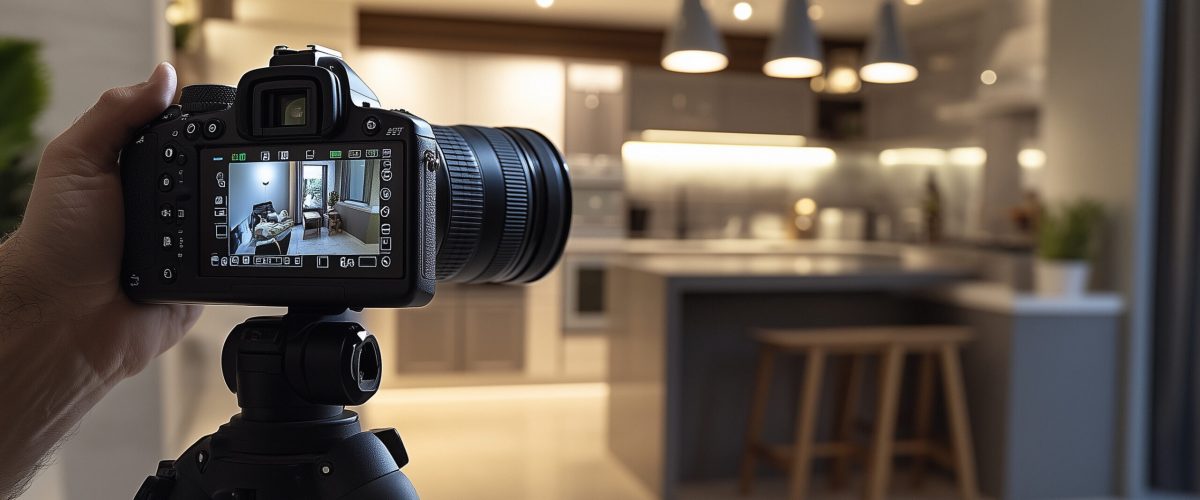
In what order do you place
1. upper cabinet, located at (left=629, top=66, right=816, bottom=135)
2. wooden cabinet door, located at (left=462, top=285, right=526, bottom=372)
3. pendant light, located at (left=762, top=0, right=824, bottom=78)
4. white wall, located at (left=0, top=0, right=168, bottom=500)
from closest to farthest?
white wall, located at (left=0, top=0, right=168, bottom=500)
pendant light, located at (left=762, top=0, right=824, bottom=78)
wooden cabinet door, located at (left=462, top=285, right=526, bottom=372)
upper cabinet, located at (left=629, top=66, right=816, bottom=135)

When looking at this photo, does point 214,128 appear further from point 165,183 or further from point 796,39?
point 796,39

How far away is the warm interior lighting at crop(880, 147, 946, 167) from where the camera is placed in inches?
223

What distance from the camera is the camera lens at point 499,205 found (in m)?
0.71

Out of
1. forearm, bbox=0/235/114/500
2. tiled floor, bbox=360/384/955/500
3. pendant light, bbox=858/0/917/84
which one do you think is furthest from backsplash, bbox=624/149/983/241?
forearm, bbox=0/235/114/500

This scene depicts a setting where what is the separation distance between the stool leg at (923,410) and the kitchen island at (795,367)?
0.54 feet

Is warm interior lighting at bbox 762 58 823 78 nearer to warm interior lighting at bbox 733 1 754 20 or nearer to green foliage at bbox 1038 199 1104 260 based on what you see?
green foliage at bbox 1038 199 1104 260

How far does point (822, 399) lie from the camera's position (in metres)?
3.64

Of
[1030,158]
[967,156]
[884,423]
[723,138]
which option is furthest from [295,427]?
[723,138]

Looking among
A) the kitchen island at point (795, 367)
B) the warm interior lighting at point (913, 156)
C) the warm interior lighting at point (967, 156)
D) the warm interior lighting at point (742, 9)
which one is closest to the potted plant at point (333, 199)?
the kitchen island at point (795, 367)

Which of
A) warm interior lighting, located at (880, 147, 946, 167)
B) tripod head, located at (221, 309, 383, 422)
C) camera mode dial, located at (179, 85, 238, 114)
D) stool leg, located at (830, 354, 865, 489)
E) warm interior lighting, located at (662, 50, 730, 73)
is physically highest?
warm interior lighting, located at (662, 50, 730, 73)

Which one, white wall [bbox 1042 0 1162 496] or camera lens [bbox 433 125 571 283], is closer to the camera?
camera lens [bbox 433 125 571 283]

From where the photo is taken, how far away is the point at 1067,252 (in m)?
3.19

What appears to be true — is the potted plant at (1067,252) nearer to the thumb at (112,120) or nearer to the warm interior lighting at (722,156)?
the warm interior lighting at (722,156)

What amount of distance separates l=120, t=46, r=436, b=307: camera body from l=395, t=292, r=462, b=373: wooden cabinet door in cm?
450
